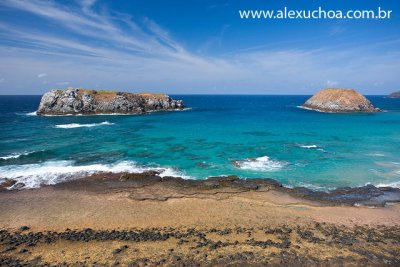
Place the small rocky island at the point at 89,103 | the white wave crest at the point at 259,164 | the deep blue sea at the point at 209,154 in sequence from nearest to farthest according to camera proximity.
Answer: the deep blue sea at the point at 209,154, the white wave crest at the point at 259,164, the small rocky island at the point at 89,103

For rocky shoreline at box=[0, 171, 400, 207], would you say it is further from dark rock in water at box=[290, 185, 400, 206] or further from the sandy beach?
the sandy beach

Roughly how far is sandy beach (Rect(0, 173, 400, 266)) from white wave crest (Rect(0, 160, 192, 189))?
8.56 ft

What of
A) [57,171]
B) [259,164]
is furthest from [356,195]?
[57,171]

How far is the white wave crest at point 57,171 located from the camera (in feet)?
105

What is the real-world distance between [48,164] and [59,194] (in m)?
11.9

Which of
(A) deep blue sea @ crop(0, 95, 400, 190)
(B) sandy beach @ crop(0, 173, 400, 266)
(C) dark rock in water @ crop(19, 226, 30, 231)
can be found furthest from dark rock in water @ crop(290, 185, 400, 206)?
(C) dark rock in water @ crop(19, 226, 30, 231)

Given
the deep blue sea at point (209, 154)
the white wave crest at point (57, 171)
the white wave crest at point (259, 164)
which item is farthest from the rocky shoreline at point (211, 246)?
the white wave crest at point (259, 164)

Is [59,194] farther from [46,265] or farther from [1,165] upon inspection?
[1,165]

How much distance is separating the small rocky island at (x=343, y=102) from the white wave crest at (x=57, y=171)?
10280 cm

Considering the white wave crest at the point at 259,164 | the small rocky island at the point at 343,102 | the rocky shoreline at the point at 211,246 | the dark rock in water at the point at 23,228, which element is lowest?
the rocky shoreline at the point at 211,246

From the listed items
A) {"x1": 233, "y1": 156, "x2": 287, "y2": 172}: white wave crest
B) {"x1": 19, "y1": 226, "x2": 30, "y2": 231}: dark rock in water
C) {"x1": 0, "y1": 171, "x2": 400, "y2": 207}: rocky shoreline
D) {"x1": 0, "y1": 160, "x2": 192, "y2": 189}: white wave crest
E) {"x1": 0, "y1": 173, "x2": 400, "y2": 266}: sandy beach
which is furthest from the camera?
{"x1": 233, "y1": 156, "x2": 287, "y2": 172}: white wave crest

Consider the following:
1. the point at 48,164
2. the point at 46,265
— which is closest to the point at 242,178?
the point at 46,265

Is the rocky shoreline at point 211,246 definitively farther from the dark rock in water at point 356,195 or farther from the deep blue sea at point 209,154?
the deep blue sea at point 209,154

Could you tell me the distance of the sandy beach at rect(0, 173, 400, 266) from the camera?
1767cm
